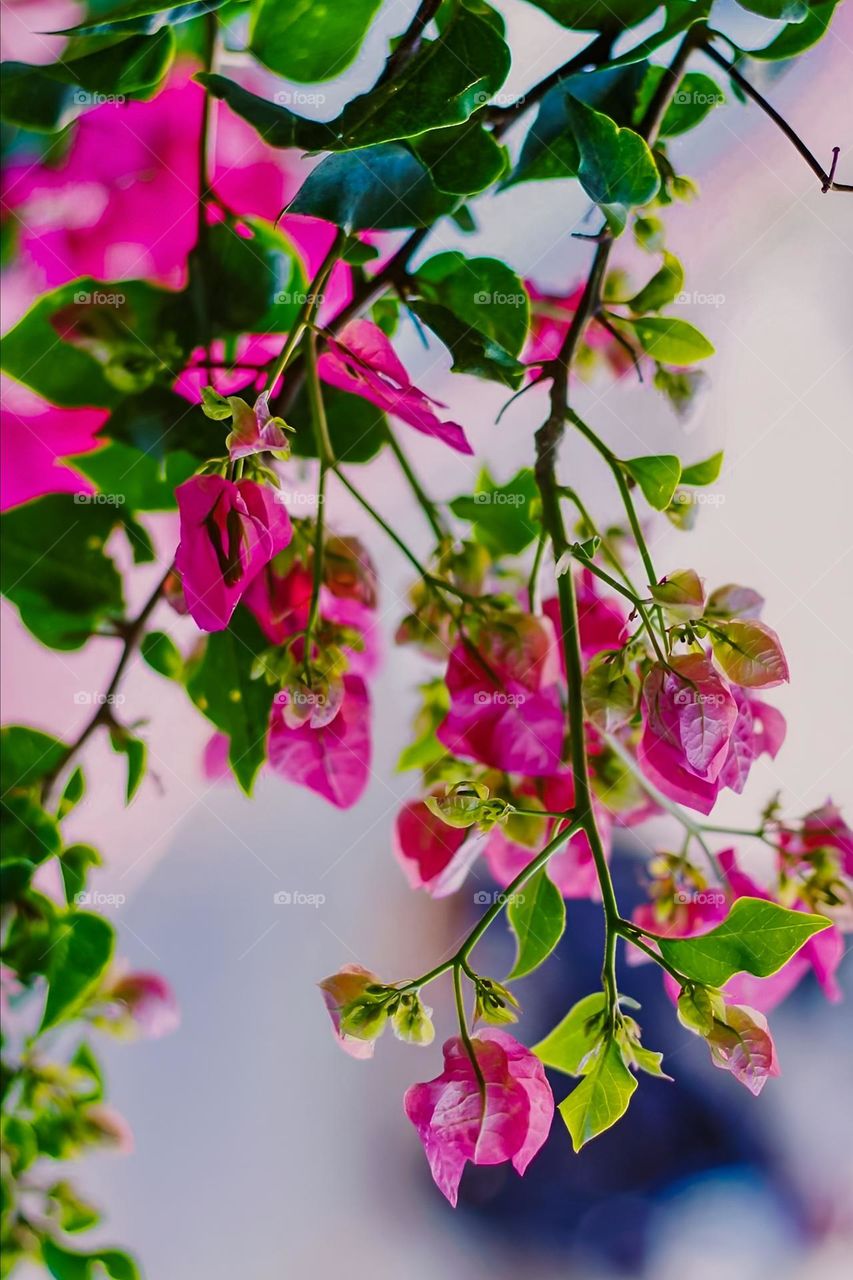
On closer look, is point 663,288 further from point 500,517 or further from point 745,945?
point 745,945

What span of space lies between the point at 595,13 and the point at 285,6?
0.41ft

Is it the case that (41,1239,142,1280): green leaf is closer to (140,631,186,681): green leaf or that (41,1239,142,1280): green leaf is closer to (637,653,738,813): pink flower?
(140,631,186,681): green leaf

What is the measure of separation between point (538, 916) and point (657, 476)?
7.4 inches

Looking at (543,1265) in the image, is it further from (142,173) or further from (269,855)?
(142,173)

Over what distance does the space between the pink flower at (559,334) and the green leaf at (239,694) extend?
0.19 m

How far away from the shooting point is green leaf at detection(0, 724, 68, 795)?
50 centimetres

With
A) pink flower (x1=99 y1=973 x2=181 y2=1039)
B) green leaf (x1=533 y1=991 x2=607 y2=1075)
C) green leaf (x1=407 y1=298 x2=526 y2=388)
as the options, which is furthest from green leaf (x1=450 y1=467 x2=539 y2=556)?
pink flower (x1=99 y1=973 x2=181 y2=1039)

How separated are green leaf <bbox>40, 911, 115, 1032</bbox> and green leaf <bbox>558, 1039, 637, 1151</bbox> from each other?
23 centimetres

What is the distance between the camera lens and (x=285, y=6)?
1.35ft

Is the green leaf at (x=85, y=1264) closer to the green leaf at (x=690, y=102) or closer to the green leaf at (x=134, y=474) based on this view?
the green leaf at (x=134, y=474)

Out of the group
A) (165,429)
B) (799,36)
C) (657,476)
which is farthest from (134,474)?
(799,36)

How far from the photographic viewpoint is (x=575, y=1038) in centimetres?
43

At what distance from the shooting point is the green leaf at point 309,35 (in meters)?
0.41

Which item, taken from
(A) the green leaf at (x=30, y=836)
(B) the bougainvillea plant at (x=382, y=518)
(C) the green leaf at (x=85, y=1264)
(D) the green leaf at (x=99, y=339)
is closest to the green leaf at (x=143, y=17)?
(B) the bougainvillea plant at (x=382, y=518)
